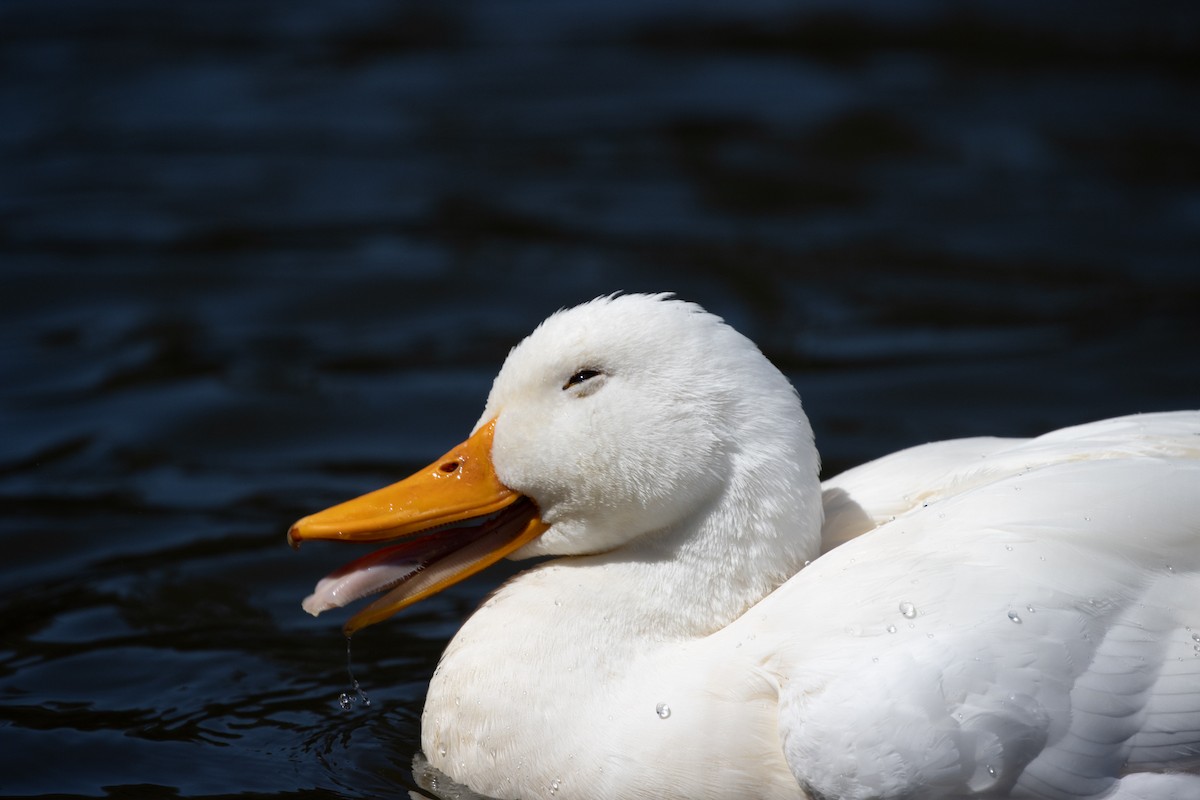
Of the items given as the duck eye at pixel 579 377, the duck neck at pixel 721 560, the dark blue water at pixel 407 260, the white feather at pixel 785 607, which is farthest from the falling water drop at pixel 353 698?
the duck eye at pixel 579 377

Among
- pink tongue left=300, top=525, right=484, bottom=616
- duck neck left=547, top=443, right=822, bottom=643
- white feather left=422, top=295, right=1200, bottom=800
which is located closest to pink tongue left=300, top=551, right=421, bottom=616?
pink tongue left=300, top=525, right=484, bottom=616

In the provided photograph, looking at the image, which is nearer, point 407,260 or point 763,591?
point 763,591

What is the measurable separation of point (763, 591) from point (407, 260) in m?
6.00

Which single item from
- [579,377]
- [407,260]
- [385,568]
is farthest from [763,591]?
[407,260]

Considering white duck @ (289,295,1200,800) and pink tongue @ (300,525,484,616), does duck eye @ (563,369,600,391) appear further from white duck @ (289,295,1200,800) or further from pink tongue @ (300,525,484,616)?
pink tongue @ (300,525,484,616)

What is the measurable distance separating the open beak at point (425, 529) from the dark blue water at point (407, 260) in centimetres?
61

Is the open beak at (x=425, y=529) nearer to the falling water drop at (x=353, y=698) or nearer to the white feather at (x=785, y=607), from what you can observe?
the white feather at (x=785, y=607)

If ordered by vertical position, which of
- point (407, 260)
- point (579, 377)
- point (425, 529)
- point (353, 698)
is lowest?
point (353, 698)

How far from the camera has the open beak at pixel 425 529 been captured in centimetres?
453

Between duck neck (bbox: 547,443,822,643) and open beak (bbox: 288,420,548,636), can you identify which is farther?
open beak (bbox: 288,420,548,636)

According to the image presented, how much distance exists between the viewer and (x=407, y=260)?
9977mm

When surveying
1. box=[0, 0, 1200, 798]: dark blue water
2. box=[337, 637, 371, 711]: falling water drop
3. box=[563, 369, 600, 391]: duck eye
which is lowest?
box=[337, 637, 371, 711]: falling water drop

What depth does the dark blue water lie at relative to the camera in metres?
5.89

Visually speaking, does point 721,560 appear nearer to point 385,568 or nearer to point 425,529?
point 425,529
